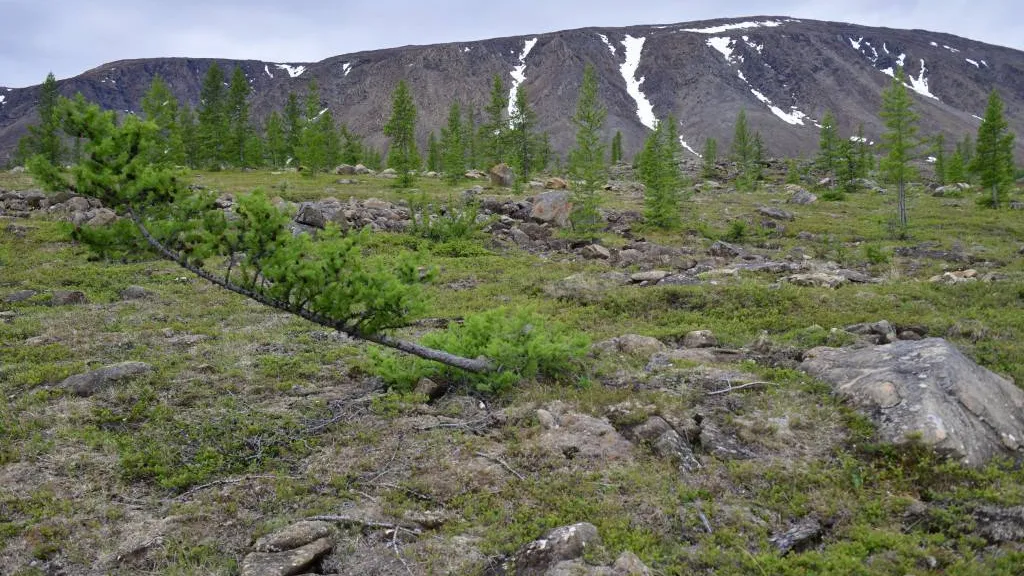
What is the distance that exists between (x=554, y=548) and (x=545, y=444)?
2067mm

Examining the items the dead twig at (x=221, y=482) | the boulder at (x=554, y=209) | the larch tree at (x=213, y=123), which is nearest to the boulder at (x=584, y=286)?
the dead twig at (x=221, y=482)

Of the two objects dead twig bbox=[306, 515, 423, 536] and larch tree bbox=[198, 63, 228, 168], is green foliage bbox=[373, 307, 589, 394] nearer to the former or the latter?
dead twig bbox=[306, 515, 423, 536]

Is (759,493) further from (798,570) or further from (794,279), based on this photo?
(794,279)

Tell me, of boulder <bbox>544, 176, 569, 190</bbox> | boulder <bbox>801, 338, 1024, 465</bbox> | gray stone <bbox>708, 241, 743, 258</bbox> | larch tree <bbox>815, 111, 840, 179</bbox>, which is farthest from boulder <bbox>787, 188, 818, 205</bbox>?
boulder <bbox>801, 338, 1024, 465</bbox>

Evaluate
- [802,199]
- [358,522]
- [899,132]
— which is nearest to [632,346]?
[358,522]

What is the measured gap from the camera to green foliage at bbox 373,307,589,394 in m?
8.84

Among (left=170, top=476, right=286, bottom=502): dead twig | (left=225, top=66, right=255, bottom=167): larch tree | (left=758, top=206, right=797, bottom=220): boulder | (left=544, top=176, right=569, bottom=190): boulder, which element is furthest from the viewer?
(left=225, top=66, right=255, bottom=167): larch tree

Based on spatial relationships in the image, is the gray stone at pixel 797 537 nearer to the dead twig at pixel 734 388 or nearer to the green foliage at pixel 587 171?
the dead twig at pixel 734 388

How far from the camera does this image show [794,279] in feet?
52.3

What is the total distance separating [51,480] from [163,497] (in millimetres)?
1385

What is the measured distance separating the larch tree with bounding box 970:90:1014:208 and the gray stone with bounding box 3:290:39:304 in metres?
51.3

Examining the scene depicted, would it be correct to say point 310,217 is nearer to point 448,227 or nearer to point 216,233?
point 448,227

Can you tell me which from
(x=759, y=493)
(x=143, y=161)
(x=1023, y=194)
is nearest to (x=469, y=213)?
(x=143, y=161)

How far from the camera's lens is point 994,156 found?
3953 centimetres
